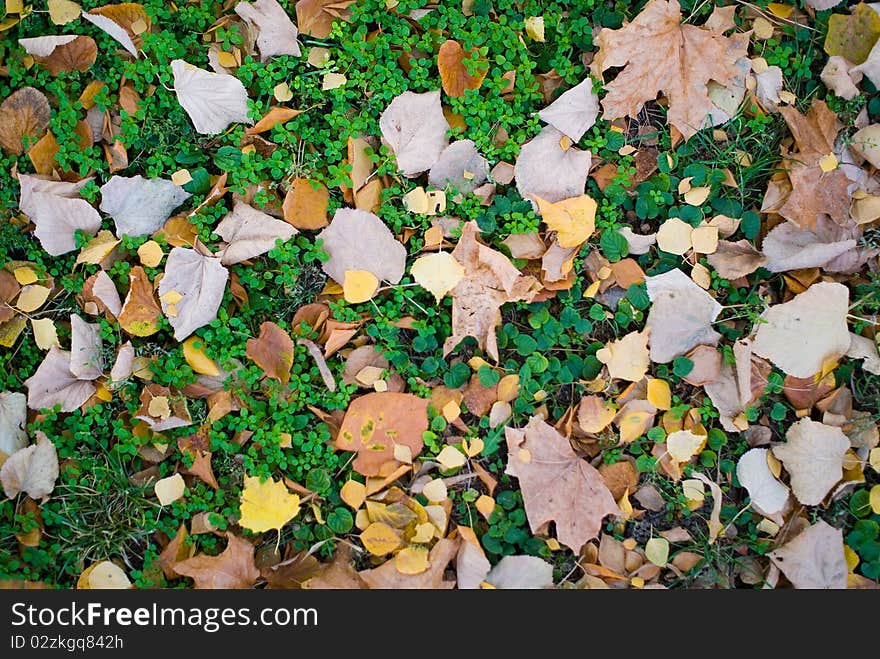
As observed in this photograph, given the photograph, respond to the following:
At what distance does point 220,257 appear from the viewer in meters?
2.51

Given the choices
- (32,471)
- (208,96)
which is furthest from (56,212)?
(32,471)

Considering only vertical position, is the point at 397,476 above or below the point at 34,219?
below

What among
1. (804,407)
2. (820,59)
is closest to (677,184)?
(820,59)

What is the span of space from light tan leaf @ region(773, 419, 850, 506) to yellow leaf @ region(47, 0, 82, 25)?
9.23ft

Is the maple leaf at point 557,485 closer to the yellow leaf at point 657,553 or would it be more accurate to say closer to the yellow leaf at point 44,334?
the yellow leaf at point 657,553

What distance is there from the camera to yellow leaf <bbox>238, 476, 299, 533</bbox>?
2410 mm

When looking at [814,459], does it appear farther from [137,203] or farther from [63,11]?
[63,11]

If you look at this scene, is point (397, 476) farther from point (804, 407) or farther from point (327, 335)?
point (804, 407)

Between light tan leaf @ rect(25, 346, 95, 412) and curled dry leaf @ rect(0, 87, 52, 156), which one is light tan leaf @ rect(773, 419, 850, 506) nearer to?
light tan leaf @ rect(25, 346, 95, 412)

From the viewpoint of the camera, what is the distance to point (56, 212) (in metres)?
2.51

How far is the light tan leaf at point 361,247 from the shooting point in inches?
98.8

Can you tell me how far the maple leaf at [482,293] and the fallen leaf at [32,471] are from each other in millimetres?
1333

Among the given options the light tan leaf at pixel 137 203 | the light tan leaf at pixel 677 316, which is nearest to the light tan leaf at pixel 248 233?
the light tan leaf at pixel 137 203

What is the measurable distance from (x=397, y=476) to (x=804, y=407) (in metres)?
1.38
